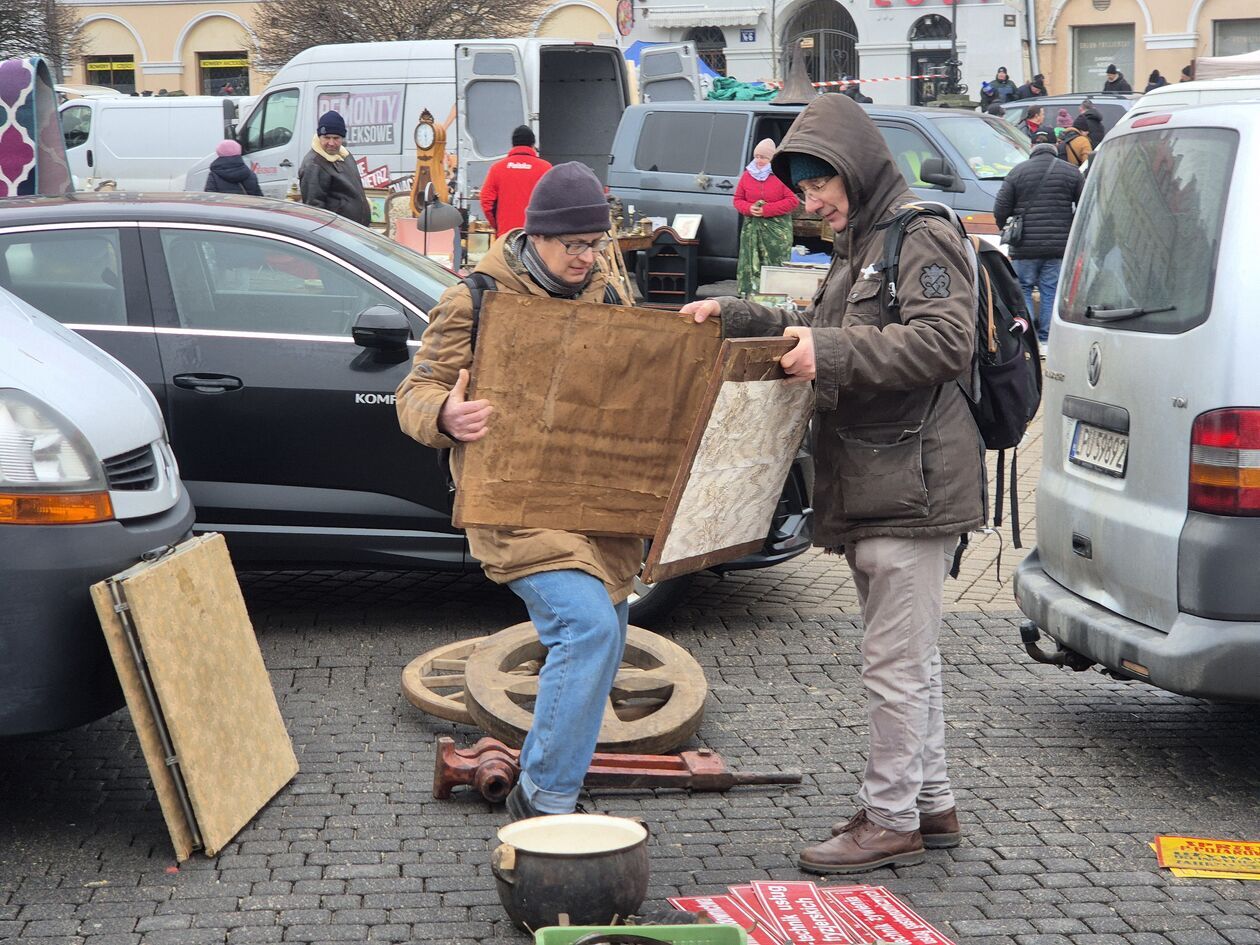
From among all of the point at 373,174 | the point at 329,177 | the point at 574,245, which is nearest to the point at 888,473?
the point at 574,245

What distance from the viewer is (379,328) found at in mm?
6266

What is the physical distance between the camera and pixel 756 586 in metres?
7.68

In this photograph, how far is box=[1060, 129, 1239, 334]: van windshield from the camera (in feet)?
16.0

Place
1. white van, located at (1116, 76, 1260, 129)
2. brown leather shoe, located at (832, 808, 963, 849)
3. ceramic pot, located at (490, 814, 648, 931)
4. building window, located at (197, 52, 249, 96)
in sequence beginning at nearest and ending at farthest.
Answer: ceramic pot, located at (490, 814, 648, 931) < brown leather shoe, located at (832, 808, 963, 849) < white van, located at (1116, 76, 1260, 129) < building window, located at (197, 52, 249, 96)

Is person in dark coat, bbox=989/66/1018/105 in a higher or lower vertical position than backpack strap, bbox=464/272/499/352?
higher

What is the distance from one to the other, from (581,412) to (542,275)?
37cm

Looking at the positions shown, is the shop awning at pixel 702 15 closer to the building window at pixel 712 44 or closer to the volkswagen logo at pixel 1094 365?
the building window at pixel 712 44

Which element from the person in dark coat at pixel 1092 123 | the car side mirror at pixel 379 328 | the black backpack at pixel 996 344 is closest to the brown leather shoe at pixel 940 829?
the black backpack at pixel 996 344

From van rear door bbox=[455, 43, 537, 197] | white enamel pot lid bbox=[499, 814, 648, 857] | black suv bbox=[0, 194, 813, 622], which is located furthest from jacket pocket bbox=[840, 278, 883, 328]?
van rear door bbox=[455, 43, 537, 197]

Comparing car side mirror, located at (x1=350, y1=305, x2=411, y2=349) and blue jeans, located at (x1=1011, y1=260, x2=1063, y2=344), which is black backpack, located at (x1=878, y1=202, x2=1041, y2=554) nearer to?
car side mirror, located at (x1=350, y1=305, x2=411, y2=349)

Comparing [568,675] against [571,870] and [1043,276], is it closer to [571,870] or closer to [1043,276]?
[571,870]

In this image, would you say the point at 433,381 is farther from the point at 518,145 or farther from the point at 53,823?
the point at 518,145

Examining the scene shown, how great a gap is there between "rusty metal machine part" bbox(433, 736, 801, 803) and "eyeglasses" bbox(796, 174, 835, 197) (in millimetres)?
1786

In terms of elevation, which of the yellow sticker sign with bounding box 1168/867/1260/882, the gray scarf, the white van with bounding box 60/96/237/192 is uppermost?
the white van with bounding box 60/96/237/192
